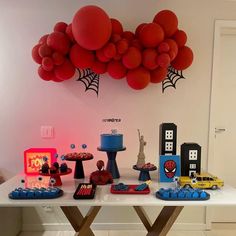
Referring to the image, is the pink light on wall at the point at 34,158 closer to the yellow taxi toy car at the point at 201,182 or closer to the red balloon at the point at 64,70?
the red balloon at the point at 64,70

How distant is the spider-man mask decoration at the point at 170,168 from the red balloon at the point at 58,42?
3.94 ft

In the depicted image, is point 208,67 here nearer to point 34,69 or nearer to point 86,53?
point 86,53

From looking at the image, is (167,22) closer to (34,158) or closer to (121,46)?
(121,46)

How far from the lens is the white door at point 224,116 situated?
2521 millimetres

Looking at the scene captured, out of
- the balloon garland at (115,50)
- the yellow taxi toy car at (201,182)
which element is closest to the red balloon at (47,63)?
the balloon garland at (115,50)

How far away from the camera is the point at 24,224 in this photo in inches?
102

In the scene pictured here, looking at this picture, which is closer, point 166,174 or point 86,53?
point 166,174

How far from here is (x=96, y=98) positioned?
2502 millimetres

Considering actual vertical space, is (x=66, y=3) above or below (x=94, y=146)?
above

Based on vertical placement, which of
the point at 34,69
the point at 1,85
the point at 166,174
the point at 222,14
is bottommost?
the point at 166,174

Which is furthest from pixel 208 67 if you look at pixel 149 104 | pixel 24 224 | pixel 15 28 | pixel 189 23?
pixel 24 224

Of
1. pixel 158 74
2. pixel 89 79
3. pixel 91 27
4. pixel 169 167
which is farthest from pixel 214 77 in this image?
pixel 91 27

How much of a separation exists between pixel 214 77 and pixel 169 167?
110 centimetres

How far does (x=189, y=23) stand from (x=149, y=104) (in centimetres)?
85
